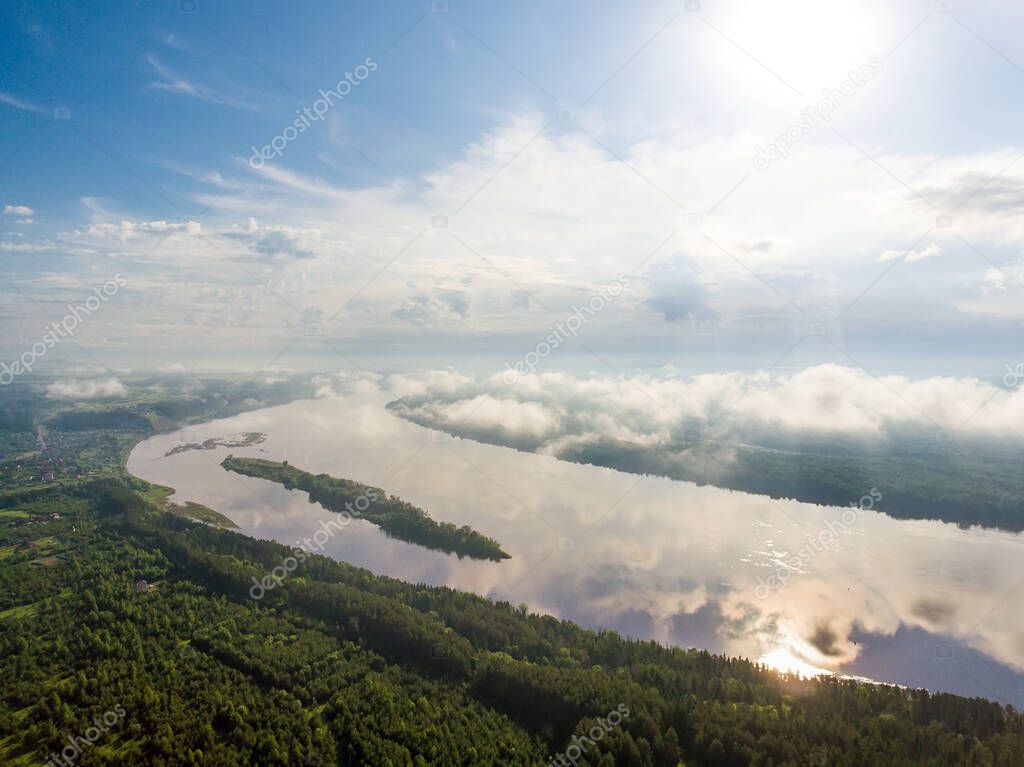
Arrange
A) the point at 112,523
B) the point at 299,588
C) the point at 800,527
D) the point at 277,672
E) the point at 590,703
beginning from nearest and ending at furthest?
the point at 590,703, the point at 277,672, the point at 299,588, the point at 112,523, the point at 800,527

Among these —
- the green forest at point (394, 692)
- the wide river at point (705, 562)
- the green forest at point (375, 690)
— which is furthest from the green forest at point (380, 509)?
the green forest at point (394, 692)

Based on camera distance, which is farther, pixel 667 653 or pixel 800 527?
pixel 800 527

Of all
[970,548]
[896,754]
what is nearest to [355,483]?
[896,754]

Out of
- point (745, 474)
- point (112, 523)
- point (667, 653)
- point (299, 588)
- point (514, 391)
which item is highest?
point (514, 391)

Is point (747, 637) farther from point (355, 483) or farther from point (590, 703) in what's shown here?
point (355, 483)

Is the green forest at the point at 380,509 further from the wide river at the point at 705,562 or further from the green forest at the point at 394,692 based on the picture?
the green forest at the point at 394,692

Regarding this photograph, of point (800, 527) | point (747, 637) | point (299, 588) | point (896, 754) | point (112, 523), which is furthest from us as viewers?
point (800, 527)
